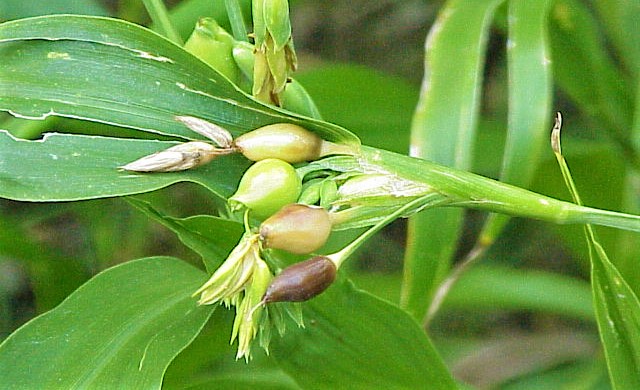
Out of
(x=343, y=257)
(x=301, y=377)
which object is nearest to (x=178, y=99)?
(x=343, y=257)

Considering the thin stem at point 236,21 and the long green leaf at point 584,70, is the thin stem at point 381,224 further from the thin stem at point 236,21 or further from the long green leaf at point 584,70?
the long green leaf at point 584,70

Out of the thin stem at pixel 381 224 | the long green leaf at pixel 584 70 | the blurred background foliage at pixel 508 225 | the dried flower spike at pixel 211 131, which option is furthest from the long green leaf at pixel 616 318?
the long green leaf at pixel 584 70

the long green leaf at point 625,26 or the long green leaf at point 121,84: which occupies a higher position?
the long green leaf at point 625,26

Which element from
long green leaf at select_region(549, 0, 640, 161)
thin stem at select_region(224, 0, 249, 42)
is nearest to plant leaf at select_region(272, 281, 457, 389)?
thin stem at select_region(224, 0, 249, 42)

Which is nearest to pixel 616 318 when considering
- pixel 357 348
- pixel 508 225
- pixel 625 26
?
pixel 357 348

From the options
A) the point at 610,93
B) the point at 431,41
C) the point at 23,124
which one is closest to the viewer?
the point at 23,124

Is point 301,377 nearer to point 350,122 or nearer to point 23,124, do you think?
point 23,124

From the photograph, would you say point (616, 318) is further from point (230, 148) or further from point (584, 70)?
point (584, 70)
